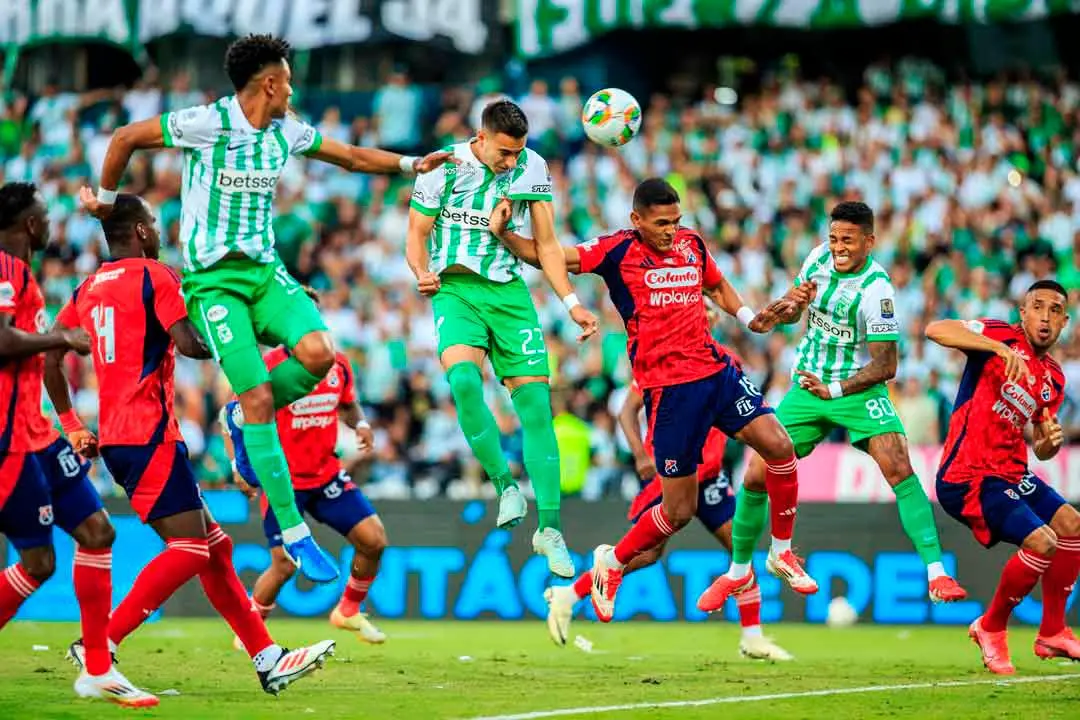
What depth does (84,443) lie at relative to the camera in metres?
10.5

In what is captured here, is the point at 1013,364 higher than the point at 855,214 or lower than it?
lower

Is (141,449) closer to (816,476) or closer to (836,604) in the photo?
(836,604)

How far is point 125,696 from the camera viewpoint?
30.9 ft

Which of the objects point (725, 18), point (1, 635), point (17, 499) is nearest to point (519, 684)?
point (17, 499)

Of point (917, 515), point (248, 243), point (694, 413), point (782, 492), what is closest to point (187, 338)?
point (248, 243)

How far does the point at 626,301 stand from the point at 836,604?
18.5ft

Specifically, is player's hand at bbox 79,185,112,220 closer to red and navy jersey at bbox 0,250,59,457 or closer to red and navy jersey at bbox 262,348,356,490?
red and navy jersey at bbox 0,250,59,457

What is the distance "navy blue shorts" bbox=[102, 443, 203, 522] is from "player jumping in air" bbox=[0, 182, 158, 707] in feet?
0.77

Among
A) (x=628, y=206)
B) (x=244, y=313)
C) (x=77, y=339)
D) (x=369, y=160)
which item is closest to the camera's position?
(x=77, y=339)

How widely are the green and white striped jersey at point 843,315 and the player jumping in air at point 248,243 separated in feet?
12.5

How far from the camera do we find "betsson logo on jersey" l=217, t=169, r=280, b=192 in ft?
32.6

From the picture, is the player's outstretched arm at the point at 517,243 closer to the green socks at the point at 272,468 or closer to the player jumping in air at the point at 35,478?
the green socks at the point at 272,468

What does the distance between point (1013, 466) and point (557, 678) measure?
3502 millimetres

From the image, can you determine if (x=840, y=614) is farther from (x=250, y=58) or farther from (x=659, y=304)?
(x=250, y=58)
